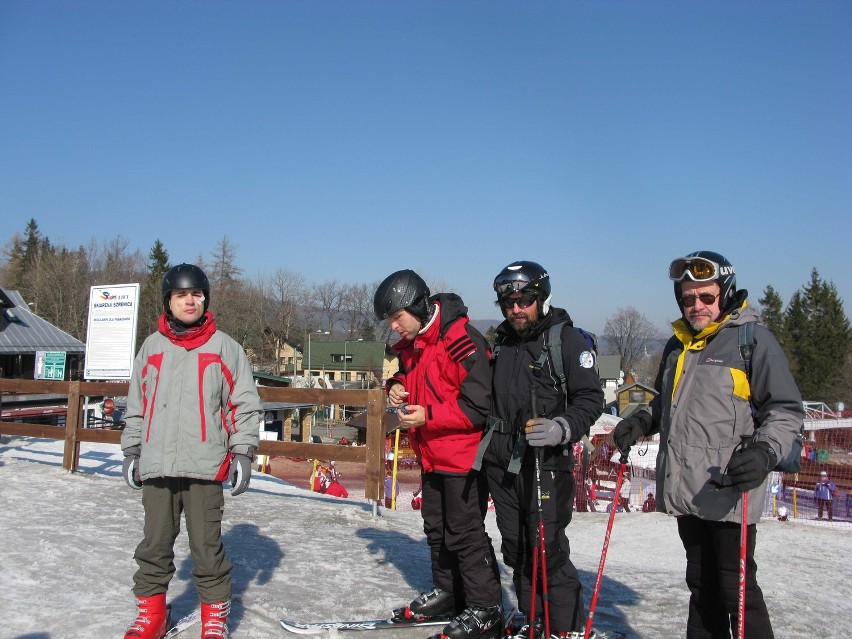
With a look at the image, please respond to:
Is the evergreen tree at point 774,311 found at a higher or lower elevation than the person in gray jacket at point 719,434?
higher

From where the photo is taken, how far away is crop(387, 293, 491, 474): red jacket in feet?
11.5

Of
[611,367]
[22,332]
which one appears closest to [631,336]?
[611,367]

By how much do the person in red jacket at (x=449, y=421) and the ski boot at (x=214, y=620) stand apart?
1080mm

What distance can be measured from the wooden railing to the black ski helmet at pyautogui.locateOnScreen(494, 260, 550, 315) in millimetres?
3461

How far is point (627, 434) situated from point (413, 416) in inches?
43.7

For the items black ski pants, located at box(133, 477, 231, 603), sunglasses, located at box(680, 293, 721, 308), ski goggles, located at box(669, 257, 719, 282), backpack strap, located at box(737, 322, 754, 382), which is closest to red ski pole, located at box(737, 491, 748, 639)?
backpack strap, located at box(737, 322, 754, 382)

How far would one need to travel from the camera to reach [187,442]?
10.9 feet

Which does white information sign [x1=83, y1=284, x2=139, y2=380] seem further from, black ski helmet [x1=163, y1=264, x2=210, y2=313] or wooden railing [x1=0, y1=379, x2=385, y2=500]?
black ski helmet [x1=163, y1=264, x2=210, y2=313]

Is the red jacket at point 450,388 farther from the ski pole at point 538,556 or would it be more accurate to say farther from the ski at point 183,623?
the ski at point 183,623

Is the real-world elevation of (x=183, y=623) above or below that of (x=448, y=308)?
below

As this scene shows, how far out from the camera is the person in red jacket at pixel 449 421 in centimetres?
351

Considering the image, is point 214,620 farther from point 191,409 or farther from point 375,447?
point 375,447

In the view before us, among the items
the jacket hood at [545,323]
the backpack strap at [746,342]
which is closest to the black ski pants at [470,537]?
the jacket hood at [545,323]

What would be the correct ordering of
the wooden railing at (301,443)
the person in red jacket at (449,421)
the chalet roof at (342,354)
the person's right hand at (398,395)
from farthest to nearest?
the chalet roof at (342,354) < the wooden railing at (301,443) < the person's right hand at (398,395) < the person in red jacket at (449,421)
